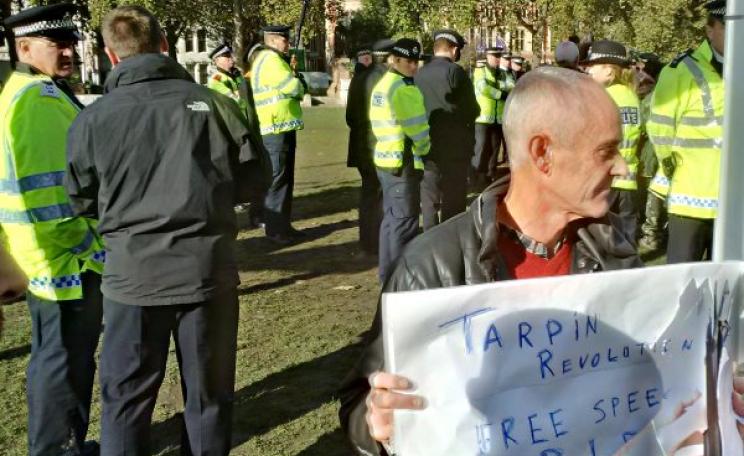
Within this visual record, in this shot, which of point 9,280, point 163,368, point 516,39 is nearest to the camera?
point 9,280

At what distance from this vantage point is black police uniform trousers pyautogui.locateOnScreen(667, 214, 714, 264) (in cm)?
517

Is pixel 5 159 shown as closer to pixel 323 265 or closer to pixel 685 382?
pixel 685 382

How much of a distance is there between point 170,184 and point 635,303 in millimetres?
2132

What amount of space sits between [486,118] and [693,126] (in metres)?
7.62

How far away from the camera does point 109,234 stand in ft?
11.5

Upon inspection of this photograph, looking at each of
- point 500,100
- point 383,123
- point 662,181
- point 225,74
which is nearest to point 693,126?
point 662,181

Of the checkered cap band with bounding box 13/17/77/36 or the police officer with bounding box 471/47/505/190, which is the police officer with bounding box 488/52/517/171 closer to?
the police officer with bounding box 471/47/505/190

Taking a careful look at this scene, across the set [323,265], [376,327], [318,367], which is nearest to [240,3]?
[323,265]

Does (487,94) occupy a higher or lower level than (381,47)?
lower

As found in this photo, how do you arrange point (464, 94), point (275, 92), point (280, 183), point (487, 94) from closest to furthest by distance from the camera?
point (275, 92)
point (280, 183)
point (464, 94)
point (487, 94)

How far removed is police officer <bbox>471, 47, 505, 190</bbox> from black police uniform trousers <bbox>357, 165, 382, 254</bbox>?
4075mm

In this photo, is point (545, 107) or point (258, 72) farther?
point (258, 72)

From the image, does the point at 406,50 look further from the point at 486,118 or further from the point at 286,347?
the point at 486,118

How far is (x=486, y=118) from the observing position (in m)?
12.6
